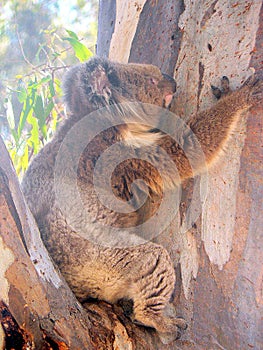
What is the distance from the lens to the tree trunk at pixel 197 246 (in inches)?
48.2

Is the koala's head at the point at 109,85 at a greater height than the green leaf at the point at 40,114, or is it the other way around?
the koala's head at the point at 109,85

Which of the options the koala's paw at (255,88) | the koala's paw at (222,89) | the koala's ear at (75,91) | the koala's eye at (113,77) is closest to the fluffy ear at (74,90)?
the koala's ear at (75,91)

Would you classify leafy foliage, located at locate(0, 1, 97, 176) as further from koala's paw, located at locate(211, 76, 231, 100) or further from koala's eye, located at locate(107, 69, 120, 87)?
koala's paw, located at locate(211, 76, 231, 100)

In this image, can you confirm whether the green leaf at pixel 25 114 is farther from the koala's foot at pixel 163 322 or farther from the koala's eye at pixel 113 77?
the koala's foot at pixel 163 322

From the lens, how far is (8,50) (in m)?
7.32

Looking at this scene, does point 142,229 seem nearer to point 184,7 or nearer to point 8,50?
point 184,7

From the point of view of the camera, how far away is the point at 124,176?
2.23 m

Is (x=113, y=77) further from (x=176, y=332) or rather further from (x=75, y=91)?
(x=176, y=332)

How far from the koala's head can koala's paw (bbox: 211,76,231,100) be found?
354 mm

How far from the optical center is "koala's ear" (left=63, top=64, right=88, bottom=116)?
7.08 ft

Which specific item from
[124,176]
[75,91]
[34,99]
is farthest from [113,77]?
[34,99]

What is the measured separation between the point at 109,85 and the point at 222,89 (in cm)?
72

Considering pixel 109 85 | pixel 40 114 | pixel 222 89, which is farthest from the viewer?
pixel 40 114

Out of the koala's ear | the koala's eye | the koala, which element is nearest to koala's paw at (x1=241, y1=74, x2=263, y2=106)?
the koala
